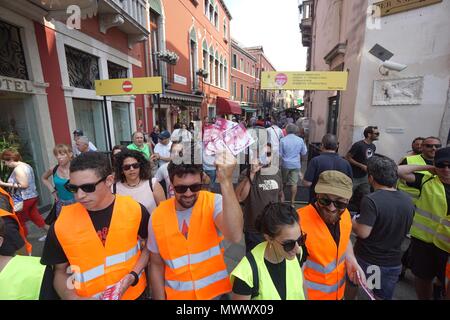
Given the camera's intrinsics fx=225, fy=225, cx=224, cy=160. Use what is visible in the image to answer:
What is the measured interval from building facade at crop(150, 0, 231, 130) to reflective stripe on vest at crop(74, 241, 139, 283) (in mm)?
6957

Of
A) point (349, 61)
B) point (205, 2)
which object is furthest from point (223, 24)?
point (349, 61)

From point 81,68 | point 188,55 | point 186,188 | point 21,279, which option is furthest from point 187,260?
point 188,55

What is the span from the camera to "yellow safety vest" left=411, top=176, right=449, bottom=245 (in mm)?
2023

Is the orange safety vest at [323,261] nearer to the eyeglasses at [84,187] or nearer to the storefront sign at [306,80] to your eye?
the eyeglasses at [84,187]

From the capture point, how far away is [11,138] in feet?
15.8

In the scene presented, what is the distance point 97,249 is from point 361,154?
436 centimetres

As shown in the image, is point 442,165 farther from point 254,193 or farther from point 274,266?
point 274,266

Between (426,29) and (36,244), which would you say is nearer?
(36,244)

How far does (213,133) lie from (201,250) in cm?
78

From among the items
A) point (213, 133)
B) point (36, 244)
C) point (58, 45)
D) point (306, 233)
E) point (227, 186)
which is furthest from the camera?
point (58, 45)

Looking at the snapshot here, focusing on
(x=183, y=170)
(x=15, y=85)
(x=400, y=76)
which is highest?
(x=400, y=76)

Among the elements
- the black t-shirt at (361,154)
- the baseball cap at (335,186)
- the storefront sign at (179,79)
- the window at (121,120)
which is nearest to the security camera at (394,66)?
the black t-shirt at (361,154)

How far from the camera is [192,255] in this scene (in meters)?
1.49

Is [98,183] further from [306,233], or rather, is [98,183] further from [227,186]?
[306,233]
